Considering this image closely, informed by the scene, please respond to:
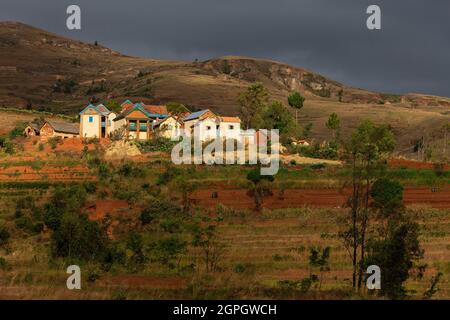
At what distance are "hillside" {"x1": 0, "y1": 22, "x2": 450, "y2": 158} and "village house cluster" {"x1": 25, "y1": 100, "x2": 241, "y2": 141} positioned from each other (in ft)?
102

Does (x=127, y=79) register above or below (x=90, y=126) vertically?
above

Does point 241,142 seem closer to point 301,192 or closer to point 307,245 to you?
point 301,192

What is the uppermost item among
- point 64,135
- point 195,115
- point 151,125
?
point 195,115

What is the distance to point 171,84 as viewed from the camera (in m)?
111

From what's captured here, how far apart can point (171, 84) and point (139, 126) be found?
61.0 metres

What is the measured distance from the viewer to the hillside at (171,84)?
9562cm

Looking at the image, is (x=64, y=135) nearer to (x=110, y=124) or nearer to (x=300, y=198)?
(x=110, y=124)

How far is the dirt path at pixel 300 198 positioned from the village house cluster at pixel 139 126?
47.4ft

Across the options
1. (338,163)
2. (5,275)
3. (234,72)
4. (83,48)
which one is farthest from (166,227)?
(83,48)

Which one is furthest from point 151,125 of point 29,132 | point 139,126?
point 29,132

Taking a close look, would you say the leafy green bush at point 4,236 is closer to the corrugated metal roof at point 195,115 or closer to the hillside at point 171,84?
the corrugated metal roof at point 195,115

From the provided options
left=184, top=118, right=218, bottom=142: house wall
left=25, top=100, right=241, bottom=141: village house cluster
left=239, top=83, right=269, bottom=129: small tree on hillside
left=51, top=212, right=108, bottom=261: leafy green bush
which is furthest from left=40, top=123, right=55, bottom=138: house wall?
left=51, top=212, right=108, bottom=261: leafy green bush

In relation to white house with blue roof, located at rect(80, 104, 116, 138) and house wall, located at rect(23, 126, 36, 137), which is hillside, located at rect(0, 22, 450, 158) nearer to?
white house with blue roof, located at rect(80, 104, 116, 138)
